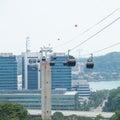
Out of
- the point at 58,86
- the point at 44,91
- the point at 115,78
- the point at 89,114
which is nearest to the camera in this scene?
the point at 44,91

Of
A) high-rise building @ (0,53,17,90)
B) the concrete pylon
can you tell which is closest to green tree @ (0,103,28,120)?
the concrete pylon

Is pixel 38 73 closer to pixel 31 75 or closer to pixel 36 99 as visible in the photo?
pixel 31 75

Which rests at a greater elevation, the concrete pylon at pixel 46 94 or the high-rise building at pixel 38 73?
the high-rise building at pixel 38 73

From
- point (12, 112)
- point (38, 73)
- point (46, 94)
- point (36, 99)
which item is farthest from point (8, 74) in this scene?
point (46, 94)

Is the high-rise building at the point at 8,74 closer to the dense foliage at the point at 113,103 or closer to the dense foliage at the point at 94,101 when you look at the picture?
the dense foliage at the point at 94,101

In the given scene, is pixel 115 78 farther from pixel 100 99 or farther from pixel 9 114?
pixel 9 114

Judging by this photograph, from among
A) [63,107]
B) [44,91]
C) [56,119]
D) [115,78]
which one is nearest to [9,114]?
[44,91]

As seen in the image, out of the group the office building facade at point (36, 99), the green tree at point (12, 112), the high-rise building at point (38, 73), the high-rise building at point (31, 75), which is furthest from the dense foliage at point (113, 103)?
the green tree at point (12, 112)

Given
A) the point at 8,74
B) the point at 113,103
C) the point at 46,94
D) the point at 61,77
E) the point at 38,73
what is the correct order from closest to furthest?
the point at 46,94, the point at 113,103, the point at 61,77, the point at 8,74, the point at 38,73

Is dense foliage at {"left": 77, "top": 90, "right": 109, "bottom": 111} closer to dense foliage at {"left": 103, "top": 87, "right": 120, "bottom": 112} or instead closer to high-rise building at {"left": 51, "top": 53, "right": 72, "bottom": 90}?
dense foliage at {"left": 103, "top": 87, "right": 120, "bottom": 112}
